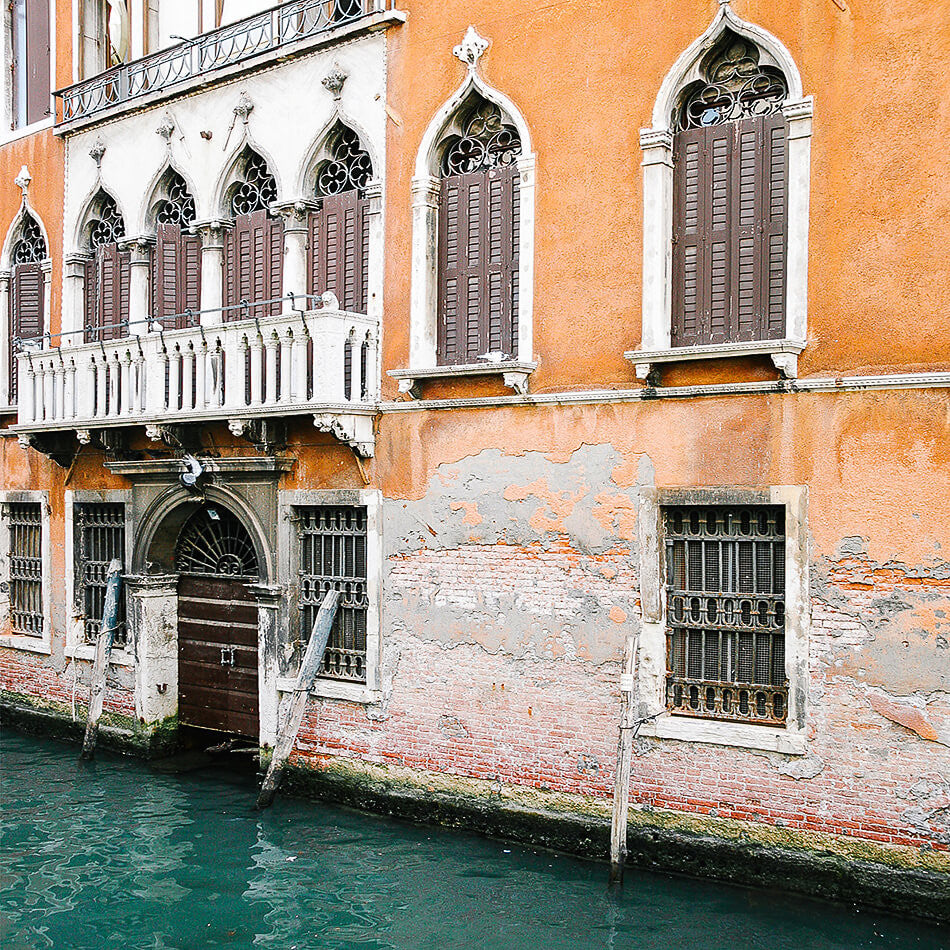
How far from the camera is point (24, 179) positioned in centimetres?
1302

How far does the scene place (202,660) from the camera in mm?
11648

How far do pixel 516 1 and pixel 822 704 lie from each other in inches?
231

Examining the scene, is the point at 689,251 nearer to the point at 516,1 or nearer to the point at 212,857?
the point at 516,1

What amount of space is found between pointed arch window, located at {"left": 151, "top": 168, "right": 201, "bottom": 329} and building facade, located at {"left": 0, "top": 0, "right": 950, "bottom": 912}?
0.15 feet

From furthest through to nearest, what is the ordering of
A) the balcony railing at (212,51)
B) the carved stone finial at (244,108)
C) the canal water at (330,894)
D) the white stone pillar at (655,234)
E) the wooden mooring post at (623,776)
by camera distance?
the carved stone finial at (244,108), the balcony railing at (212,51), the white stone pillar at (655,234), the wooden mooring post at (623,776), the canal water at (330,894)

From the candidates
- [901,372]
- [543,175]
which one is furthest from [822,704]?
[543,175]

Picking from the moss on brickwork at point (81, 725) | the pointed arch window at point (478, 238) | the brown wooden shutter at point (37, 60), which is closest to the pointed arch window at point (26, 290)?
the brown wooden shutter at point (37, 60)

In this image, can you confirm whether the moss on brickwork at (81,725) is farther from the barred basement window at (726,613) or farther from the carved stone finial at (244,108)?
the carved stone finial at (244,108)

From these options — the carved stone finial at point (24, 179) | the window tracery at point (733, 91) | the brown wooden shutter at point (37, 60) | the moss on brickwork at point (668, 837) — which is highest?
the brown wooden shutter at point (37, 60)

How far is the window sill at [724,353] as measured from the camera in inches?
296

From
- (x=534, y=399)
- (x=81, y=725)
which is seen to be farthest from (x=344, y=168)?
(x=81, y=725)

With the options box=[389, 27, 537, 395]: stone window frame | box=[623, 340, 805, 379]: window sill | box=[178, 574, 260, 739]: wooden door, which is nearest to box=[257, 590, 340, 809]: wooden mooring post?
box=[178, 574, 260, 739]: wooden door

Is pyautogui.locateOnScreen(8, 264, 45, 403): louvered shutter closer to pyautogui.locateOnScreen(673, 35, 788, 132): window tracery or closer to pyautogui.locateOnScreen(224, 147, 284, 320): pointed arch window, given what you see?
pyautogui.locateOnScreen(224, 147, 284, 320): pointed arch window

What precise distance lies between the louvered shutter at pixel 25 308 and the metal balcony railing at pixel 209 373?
129cm
